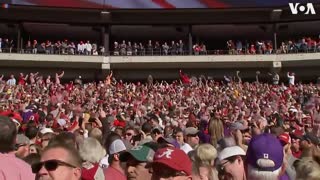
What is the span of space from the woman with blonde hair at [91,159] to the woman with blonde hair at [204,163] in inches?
34.6

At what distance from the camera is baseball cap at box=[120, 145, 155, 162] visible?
4.50m

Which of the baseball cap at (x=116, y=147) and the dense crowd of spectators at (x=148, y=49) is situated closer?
the baseball cap at (x=116, y=147)

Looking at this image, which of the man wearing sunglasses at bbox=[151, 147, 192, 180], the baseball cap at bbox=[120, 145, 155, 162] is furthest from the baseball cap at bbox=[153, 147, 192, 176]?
the baseball cap at bbox=[120, 145, 155, 162]

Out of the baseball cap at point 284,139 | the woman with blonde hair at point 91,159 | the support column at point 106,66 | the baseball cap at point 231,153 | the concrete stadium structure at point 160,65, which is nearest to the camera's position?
the baseball cap at point 231,153

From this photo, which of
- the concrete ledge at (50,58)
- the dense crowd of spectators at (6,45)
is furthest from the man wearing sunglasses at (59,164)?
the dense crowd of spectators at (6,45)

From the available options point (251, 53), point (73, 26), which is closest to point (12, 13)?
point (73, 26)

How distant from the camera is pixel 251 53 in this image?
41719 mm

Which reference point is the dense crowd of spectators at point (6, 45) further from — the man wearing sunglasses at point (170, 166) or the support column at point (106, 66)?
the man wearing sunglasses at point (170, 166)

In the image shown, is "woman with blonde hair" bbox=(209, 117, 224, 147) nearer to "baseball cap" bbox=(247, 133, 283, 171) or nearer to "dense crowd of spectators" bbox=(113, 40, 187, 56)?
"baseball cap" bbox=(247, 133, 283, 171)

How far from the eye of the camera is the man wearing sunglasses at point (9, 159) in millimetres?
3625

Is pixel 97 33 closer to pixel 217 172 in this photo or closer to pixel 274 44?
pixel 274 44

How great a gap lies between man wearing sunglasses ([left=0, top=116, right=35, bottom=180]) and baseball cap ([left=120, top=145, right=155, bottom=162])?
967 millimetres

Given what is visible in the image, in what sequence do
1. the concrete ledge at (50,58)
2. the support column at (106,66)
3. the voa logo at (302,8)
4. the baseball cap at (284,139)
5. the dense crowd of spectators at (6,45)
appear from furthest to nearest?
the voa logo at (302,8) → the support column at (106,66) → the dense crowd of spectators at (6,45) → the concrete ledge at (50,58) → the baseball cap at (284,139)

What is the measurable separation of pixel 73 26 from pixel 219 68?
1277cm
